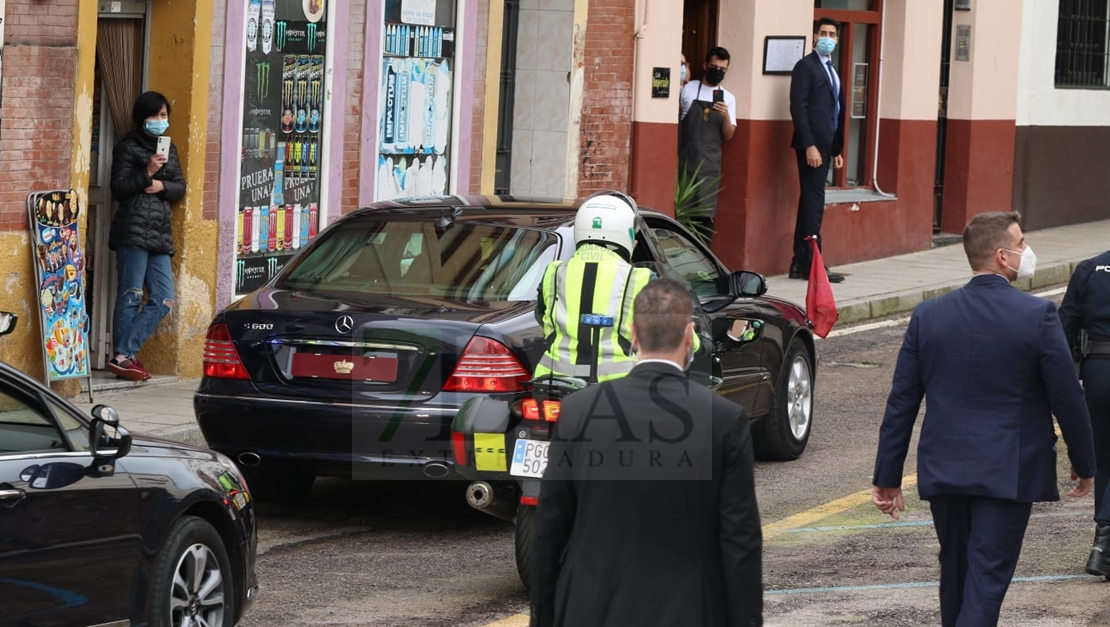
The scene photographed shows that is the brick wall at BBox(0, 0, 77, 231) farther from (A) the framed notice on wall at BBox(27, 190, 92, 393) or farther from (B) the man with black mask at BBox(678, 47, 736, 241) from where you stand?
(B) the man with black mask at BBox(678, 47, 736, 241)

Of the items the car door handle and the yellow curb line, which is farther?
the yellow curb line

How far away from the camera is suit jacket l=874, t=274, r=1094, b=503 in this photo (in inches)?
248

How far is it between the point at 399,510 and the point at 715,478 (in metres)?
5.11

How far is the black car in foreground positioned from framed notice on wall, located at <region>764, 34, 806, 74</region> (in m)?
13.3

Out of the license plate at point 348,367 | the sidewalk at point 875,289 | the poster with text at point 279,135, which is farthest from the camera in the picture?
the poster with text at point 279,135

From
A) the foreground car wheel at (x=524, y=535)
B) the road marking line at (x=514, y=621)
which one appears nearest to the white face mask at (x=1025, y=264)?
the foreground car wheel at (x=524, y=535)

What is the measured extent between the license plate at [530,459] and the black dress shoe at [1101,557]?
263cm

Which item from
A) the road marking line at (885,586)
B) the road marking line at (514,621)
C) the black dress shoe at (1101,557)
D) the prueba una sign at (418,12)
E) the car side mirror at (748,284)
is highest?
the prueba una sign at (418,12)

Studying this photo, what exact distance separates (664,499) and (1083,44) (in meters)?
22.6

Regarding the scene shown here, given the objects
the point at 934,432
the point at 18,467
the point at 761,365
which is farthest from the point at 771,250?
the point at 18,467

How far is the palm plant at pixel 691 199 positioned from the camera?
61.1ft

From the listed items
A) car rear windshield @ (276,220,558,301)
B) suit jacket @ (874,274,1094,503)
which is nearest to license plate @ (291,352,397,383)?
car rear windshield @ (276,220,558,301)

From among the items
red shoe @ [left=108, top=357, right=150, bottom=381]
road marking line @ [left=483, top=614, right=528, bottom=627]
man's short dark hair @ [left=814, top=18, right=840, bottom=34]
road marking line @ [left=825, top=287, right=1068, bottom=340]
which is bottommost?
road marking line @ [left=483, top=614, right=528, bottom=627]

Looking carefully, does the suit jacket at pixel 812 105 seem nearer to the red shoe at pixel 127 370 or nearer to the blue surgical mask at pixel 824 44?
the blue surgical mask at pixel 824 44
